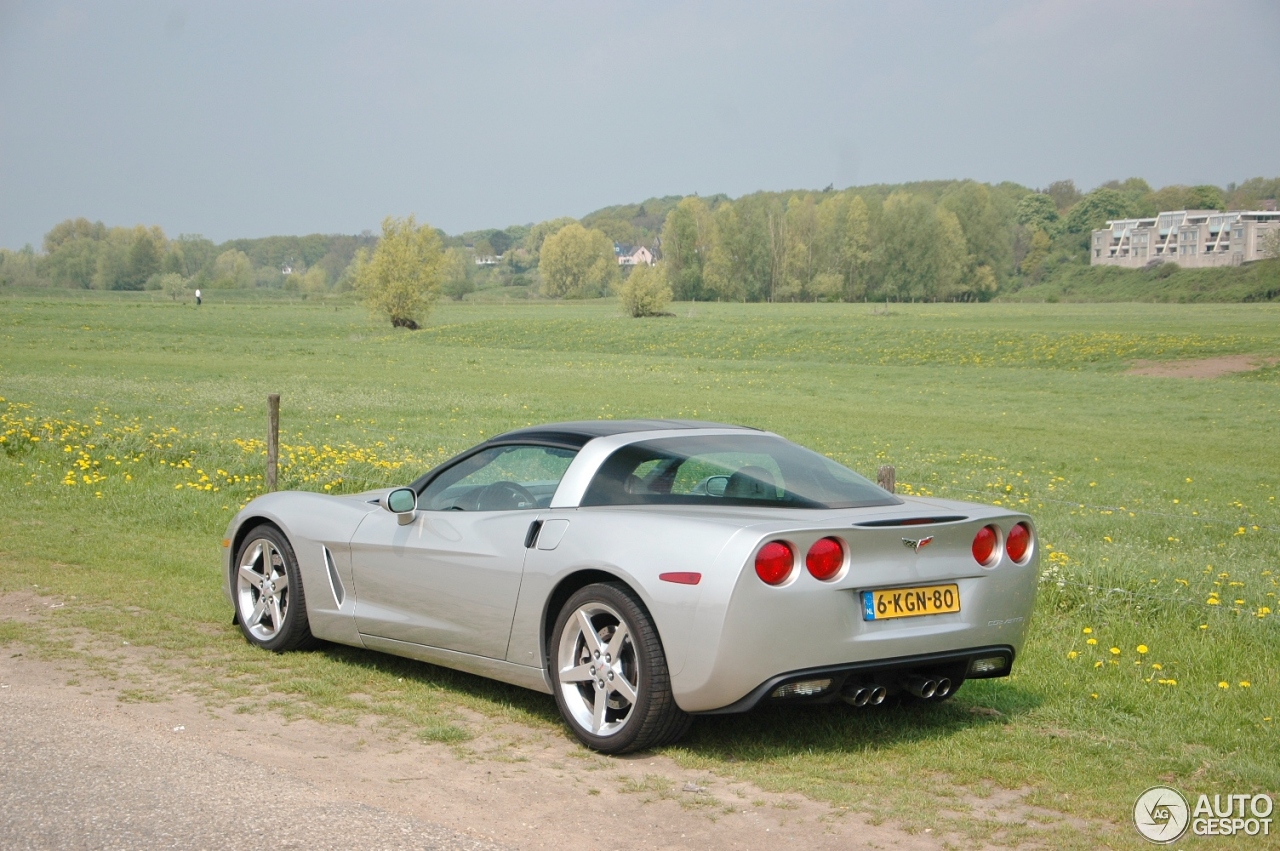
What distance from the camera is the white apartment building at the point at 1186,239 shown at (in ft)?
523

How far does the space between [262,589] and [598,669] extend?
2631 mm

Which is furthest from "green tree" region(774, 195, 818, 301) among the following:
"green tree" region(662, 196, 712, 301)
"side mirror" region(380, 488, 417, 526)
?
"side mirror" region(380, 488, 417, 526)

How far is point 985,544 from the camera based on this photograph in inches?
210

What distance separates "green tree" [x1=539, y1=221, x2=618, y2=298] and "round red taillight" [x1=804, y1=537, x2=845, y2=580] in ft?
529

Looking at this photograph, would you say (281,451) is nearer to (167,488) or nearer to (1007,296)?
(167,488)

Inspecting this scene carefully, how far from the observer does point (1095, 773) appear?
4824mm

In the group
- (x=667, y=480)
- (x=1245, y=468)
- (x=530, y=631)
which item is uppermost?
(x=667, y=480)

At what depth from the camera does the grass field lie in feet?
16.5

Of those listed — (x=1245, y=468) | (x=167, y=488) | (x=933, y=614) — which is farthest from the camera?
(x=1245, y=468)

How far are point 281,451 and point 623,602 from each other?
11.1 m

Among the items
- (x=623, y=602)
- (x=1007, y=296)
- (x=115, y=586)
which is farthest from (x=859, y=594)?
(x=1007, y=296)

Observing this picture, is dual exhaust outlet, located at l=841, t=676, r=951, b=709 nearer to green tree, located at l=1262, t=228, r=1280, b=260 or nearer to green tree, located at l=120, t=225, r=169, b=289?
green tree, located at l=1262, t=228, r=1280, b=260

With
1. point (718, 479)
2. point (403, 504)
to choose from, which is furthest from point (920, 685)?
point (403, 504)

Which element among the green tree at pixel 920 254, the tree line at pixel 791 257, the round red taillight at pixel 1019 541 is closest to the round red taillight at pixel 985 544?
the round red taillight at pixel 1019 541
